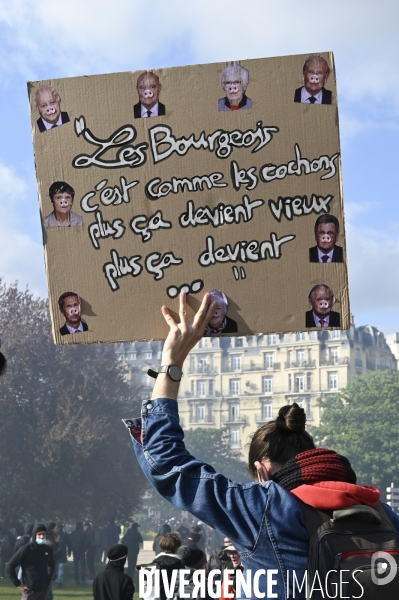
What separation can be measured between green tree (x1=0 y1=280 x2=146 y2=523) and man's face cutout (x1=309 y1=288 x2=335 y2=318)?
38.3 meters

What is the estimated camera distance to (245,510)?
2.41 m

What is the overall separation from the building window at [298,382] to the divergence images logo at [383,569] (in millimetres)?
98683

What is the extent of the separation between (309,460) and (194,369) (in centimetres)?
10667

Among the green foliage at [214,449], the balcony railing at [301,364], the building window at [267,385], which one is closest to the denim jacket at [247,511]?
the green foliage at [214,449]

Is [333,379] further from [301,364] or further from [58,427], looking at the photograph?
[58,427]

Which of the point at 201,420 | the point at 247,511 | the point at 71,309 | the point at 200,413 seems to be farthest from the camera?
the point at 200,413

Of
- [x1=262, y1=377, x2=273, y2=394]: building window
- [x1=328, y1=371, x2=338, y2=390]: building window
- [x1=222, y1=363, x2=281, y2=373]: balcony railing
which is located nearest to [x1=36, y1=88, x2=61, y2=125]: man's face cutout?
[x1=328, y1=371, x2=338, y2=390]: building window

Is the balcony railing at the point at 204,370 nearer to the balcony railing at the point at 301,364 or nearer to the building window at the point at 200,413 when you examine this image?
the building window at the point at 200,413

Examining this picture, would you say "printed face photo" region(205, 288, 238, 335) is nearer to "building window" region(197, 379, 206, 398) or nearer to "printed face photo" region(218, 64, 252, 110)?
"printed face photo" region(218, 64, 252, 110)

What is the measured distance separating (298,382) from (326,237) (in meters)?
98.5

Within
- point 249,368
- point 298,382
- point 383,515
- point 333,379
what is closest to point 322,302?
point 383,515

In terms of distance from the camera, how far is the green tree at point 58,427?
41750 millimetres

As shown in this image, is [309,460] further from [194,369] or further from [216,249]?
[194,369]

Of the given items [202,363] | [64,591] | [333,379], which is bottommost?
[64,591]
